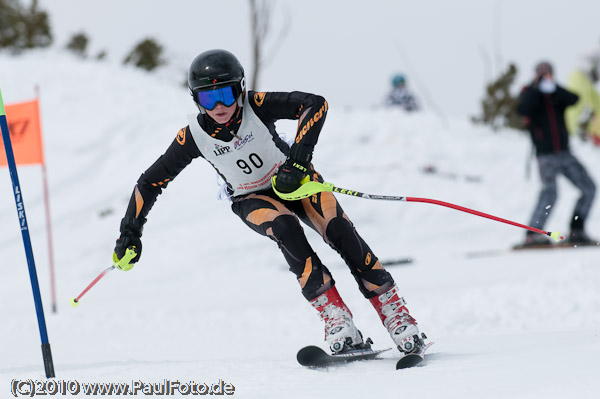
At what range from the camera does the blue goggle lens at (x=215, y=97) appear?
11.9ft

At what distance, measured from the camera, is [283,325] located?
19.0ft

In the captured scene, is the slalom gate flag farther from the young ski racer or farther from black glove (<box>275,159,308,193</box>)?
black glove (<box>275,159,308,193</box>)

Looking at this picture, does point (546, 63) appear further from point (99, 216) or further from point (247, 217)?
point (99, 216)

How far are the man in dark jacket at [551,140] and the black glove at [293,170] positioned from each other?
5678mm

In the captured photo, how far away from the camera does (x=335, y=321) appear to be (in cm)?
360

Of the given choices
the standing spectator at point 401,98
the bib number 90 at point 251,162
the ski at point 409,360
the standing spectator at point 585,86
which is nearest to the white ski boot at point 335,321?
the ski at point 409,360

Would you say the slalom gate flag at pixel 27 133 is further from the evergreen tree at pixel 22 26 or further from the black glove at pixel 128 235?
the evergreen tree at pixel 22 26

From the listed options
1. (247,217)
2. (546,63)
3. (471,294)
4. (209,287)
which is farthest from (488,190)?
(247,217)

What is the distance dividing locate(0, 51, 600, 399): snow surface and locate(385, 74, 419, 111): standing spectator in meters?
0.35

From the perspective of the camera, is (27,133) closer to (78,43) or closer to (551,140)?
(551,140)

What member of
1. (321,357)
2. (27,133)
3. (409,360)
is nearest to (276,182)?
(321,357)

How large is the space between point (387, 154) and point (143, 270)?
5.33 metres

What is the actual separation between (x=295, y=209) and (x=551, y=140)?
5.55 metres

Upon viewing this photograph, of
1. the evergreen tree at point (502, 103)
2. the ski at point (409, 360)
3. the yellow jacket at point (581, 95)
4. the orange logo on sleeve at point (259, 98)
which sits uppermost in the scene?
the orange logo on sleeve at point (259, 98)
